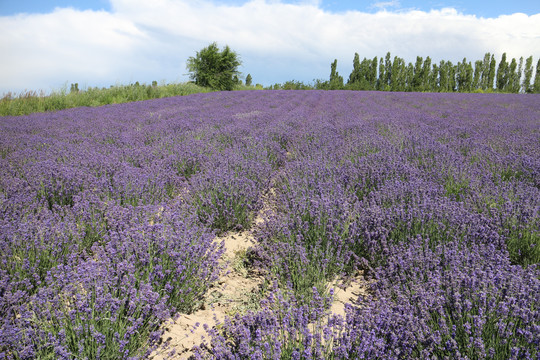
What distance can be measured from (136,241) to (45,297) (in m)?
0.56

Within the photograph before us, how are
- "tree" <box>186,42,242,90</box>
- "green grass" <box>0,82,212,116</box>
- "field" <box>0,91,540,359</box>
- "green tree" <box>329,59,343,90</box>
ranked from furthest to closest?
"green tree" <box>329,59,343,90</box> < "tree" <box>186,42,242,90</box> < "green grass" <box>0,82,212,116</box> < "field" <box>0,91,540,359</box>

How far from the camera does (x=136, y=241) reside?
2.02 metres

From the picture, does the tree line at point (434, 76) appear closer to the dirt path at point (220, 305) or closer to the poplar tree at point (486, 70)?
the poplar tree at point (486, 70)

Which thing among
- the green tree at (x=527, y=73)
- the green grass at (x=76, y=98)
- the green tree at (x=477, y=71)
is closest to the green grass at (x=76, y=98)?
the green grass at (x=76, y=98)

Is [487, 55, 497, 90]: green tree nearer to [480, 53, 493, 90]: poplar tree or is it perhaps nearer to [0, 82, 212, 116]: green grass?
[480, 53, 493, 90]: poplar tree

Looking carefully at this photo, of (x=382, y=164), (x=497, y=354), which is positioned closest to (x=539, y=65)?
(x=382, y=164)

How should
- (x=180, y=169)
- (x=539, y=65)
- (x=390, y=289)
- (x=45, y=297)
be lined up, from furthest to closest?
1. (x=539, y=65)
2. (x=180, y=169)
3. (x=390, y=289)
4. (x=45, y=297)

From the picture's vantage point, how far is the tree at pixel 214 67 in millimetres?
25391

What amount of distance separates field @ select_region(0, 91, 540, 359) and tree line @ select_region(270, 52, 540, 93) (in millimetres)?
28487

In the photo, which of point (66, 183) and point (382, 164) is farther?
point (382, 164)

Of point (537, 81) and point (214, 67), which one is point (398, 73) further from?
point (214, 67)

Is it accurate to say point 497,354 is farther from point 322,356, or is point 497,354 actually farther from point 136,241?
point 136,241

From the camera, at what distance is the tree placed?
25391mm

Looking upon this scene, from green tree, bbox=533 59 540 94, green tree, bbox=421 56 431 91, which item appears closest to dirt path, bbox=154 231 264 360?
green tree, bbox=421 56 431 91
